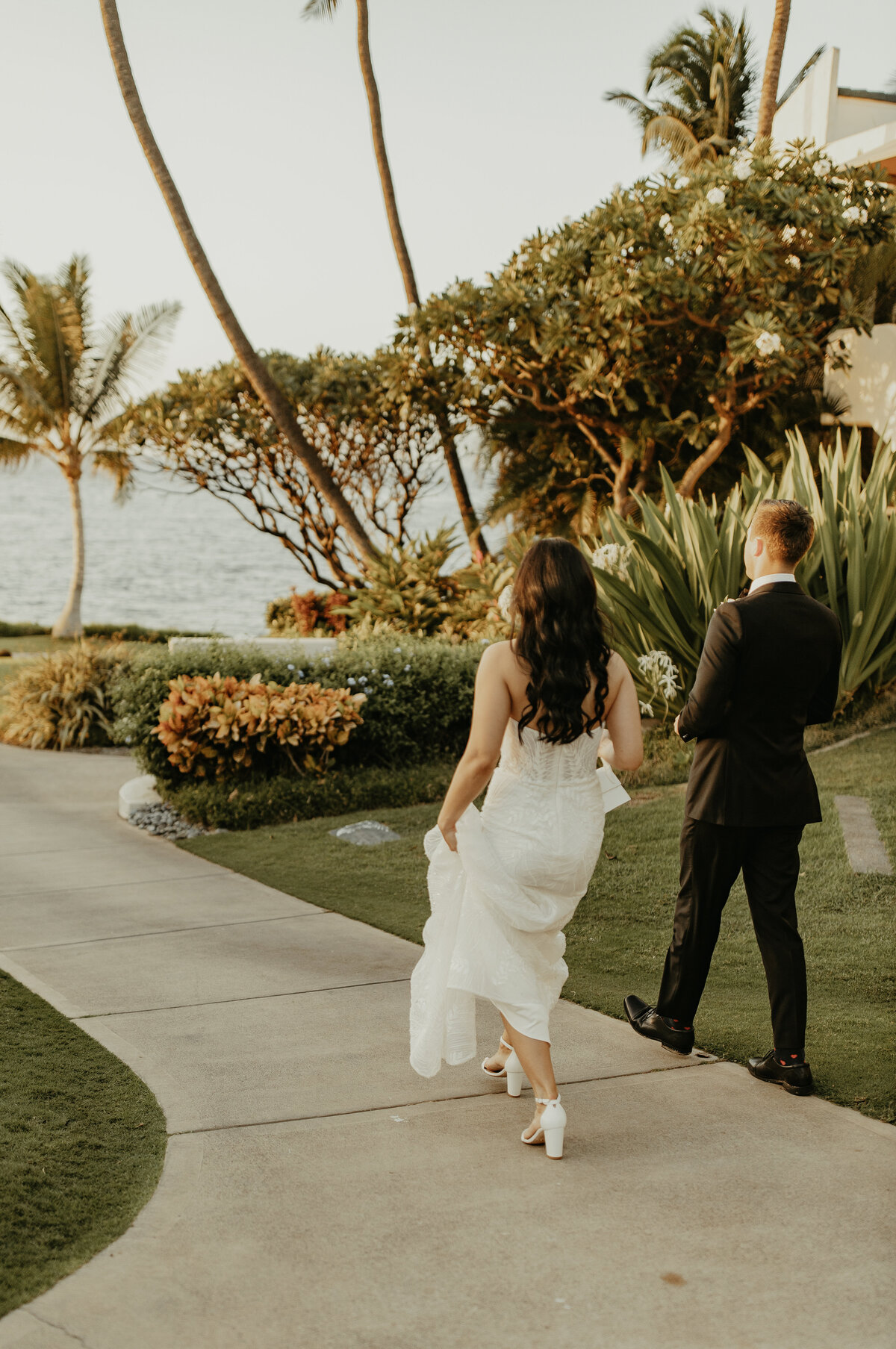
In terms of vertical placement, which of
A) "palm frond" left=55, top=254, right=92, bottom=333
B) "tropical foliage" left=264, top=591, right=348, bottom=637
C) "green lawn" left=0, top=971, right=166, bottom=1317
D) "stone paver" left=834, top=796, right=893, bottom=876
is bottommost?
"green lawn" left=0, top=971, right=166, bottom=1317

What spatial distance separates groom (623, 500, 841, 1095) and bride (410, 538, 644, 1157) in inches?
17.3

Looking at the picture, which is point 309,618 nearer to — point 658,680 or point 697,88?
point 658,680

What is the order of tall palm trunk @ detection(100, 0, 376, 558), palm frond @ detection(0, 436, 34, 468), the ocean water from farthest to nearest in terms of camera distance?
the ocean water
palm frond @ detection(0, 436, 34, 468)
tall palm trunk @ detection(100, 0, 376, 558)

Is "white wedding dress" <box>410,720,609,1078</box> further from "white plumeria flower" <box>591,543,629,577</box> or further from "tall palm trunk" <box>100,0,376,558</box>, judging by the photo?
"tall palm trunk" <box>100,0,376,558</box>

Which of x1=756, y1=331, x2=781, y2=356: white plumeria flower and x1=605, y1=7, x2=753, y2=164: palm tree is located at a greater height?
x1=605, y1=7, x2=753, y2=164: palm tree

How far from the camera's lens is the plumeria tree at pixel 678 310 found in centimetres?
1339

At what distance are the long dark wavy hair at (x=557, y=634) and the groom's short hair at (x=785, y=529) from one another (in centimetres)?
81

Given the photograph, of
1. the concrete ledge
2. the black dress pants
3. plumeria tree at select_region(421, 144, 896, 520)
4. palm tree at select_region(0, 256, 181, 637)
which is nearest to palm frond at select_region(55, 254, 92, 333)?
palm tree at select_region(0, 256, 181, 637)

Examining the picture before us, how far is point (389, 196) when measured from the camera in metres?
18.2

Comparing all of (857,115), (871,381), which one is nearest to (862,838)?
(871,381)

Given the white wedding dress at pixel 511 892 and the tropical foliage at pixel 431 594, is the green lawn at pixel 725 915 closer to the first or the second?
the white wedding dress at pixel 511 892

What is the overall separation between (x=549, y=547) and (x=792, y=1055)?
1.86 metres

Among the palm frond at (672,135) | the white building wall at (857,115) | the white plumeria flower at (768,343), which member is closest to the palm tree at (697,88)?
the palm frond at (672,135)

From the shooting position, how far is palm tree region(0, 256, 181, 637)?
2405 cm
